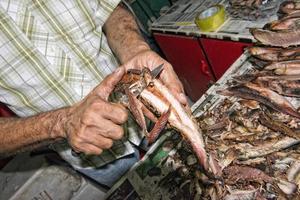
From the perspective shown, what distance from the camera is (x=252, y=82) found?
264 cm

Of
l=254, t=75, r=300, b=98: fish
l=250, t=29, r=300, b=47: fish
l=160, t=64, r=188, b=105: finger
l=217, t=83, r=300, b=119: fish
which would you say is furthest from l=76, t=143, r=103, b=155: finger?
l=250, t=29, r=300, b=47: fish

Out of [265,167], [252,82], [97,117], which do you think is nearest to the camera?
[97,117]

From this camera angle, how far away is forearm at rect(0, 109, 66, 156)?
5.66 feet

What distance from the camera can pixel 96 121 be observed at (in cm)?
151

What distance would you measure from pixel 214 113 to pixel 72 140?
1.33 m

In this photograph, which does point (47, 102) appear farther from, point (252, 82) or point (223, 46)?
point (223, 46)

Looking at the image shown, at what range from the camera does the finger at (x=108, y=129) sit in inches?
60.3

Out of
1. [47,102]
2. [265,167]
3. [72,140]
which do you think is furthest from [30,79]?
[265,167]

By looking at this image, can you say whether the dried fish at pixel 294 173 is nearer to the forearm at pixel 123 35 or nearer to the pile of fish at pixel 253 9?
the forearm at pixel 123 35

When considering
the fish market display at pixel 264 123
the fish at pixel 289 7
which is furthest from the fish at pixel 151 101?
the fish at pixel 289 7

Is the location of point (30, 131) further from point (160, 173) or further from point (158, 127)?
point (160, 173)

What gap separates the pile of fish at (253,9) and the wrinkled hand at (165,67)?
1775mm

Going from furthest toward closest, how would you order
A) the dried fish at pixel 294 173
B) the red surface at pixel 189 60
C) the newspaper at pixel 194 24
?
the red surface at pixel 189 60
the newspaper at pixel 194 24
the dried fish at pixel 294 173

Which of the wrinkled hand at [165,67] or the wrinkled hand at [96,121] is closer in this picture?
the wrinkled hand at [96,121]
